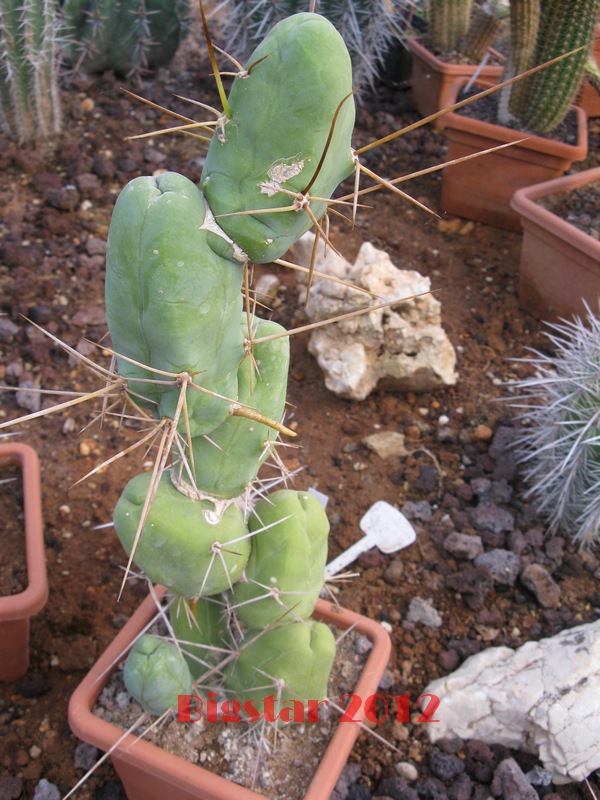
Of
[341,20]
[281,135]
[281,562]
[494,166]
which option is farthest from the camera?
[341,20]

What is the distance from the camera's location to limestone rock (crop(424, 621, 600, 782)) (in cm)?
155

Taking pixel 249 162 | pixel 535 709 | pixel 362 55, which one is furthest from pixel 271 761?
pixel 362 55

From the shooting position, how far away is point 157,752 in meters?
1.32

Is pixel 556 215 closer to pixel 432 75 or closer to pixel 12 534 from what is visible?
pixel 432 75

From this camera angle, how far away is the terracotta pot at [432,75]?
340cm

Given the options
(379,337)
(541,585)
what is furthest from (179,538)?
(379,337)

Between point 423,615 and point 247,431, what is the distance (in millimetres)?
944

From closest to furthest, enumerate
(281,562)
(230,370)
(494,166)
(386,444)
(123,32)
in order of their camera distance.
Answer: (230,370) < (281,562) < (386,444) < (494,166) < (123,32)

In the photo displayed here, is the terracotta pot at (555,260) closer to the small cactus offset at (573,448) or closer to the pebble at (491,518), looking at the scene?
the small cactus offset at (573,448)

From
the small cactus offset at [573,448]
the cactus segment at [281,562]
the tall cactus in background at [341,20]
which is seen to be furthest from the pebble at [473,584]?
the tall cactus in background at [341,20]

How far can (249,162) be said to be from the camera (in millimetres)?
875

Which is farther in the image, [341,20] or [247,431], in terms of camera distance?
[341,20]

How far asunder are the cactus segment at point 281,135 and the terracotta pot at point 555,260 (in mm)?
1826

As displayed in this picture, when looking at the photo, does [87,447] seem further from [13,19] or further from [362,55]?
[362,55]
